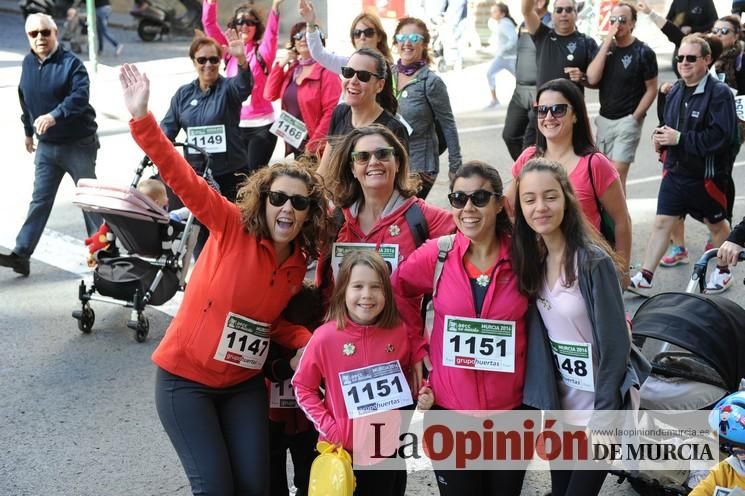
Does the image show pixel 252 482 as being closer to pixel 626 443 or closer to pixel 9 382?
pixel 626 443

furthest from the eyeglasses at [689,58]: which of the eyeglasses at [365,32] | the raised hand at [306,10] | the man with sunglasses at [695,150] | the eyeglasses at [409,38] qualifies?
the raised hand at [306,10]

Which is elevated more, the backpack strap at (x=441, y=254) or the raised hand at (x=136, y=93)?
the raised hand at (x=136, y=93)

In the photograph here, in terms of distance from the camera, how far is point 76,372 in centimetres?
639

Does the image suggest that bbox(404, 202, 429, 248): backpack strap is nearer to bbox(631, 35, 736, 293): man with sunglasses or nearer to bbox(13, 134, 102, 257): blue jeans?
bbox(631, 35, 736, 293): man with sunglasses

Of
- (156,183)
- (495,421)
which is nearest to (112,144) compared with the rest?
(156,183)

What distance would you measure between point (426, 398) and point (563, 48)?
17.5ft

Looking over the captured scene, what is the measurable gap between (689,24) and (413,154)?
25.0 ft

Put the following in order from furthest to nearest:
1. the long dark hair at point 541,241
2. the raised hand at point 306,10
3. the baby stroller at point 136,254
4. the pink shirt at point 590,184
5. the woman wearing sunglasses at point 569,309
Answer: the raised hand at point 306,10 < the baby stroller at point 136,254 < the pink shirt at point 590,184 < the long dark hair at point 541,241 < the woman wearing sunglasses at point 569,309

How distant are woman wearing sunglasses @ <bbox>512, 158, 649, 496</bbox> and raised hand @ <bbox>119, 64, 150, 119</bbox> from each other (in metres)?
1.52

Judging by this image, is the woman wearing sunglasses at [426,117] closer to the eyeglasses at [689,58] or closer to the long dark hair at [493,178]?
the eyeglasses at [689,58]

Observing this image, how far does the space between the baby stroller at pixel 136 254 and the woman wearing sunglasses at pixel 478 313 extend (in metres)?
3.25

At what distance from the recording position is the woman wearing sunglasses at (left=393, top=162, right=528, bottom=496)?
3854 mm

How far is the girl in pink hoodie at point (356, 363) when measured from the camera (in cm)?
395

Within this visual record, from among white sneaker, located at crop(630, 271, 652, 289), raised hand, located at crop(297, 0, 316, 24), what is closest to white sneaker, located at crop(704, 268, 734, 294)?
white sneaker, located at crop(630, 271, 652, 289)
